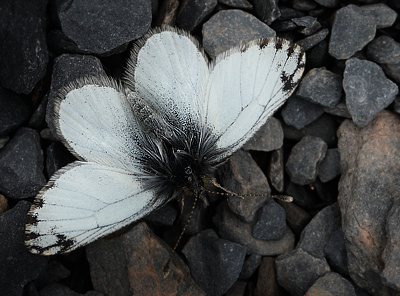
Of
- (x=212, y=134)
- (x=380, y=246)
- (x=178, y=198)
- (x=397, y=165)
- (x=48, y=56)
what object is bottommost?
(x=380, y=246)

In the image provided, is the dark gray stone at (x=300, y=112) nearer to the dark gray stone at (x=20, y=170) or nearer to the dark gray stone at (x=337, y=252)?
the dark gray stone at (x=337, y=252)

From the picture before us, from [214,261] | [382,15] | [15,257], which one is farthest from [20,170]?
[382,15]

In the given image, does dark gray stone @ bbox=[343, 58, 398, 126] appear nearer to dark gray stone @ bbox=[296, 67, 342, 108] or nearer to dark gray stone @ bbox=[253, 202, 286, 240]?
Result: dark gray stone @ bbox=[296, 67, 342, 108]

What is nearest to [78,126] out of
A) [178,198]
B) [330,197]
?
[178,198]

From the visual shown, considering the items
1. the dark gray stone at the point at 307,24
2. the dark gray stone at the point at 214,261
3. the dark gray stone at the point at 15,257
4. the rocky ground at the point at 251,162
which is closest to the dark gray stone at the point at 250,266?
the rocky ground at the point at 251,162

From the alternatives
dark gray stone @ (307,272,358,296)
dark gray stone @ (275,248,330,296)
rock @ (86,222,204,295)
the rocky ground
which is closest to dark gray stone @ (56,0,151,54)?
the rocky ground

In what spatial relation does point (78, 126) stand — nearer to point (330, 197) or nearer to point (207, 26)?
point (207, 26)

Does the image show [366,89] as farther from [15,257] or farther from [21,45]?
[15,257]
